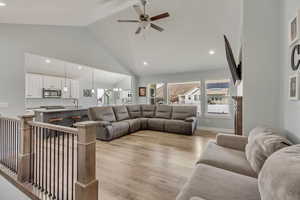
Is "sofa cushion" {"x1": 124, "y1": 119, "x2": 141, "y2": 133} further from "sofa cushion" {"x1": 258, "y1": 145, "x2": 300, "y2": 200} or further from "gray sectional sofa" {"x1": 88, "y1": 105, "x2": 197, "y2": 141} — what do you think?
"sofa cushion" {"x1": 258, "y1": 145, "x2": 300, "y2": 200}

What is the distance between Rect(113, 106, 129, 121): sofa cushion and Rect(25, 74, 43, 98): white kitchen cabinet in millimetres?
3339

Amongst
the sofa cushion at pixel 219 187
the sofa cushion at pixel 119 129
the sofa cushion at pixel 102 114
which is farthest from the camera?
the sofa cushion at pixel 102 114

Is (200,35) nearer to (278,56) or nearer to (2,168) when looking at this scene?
(278,56)

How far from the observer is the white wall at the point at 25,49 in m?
3.30

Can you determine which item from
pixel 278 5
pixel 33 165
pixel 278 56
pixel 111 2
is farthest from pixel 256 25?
pixel 33 165

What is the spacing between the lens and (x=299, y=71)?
1.39 meters

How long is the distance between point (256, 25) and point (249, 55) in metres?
0.43

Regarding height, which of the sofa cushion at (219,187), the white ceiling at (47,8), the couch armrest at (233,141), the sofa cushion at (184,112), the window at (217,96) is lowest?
the sofa cushion at (219,187)

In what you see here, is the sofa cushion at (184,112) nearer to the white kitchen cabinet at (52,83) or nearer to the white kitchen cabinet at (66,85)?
the white kitchen cabinet at (66,85)

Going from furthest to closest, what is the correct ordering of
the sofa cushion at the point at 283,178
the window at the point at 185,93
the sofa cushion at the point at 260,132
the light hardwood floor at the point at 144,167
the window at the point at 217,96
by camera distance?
the window at the point at 185,93 < the window at the point at 217,96 < the light hardwood floor at the point at 144,167 < the sofa cushion at the point at 260,132 < the sofa cushion at the point at 283,178

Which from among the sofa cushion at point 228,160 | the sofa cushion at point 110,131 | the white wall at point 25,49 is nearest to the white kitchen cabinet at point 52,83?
the white wall at point 25,49

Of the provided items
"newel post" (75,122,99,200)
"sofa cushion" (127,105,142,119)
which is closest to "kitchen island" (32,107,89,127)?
"sofa cushion" (127,105,142,119)

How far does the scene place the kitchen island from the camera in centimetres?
427

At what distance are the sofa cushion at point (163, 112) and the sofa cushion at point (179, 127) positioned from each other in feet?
1.83
